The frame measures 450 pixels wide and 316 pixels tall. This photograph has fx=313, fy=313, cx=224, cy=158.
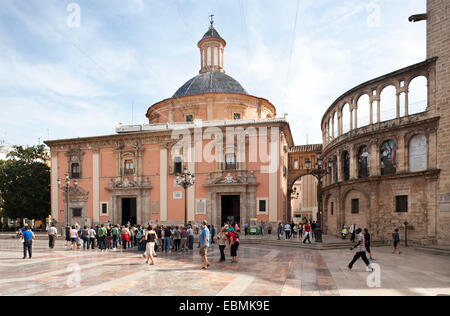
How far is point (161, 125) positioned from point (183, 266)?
21.3 meters

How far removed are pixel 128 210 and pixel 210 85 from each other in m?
15.8

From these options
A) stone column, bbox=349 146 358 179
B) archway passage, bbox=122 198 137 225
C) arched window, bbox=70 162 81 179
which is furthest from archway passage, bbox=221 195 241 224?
arched window, bbox=70 162 81 179

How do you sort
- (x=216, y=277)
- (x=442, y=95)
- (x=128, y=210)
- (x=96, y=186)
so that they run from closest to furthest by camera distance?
(x=216, y=277)
(x=442, y=95)
(x=128, y=210)
(x=96, y=186)

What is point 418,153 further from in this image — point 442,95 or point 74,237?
point 74,237

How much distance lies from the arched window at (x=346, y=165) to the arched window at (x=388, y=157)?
Answer: 340cm

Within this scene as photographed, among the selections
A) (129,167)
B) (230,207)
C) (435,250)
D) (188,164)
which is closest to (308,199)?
(230,207)

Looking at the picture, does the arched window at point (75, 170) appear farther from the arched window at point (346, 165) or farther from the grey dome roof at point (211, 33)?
the arched window at point (346, 165)

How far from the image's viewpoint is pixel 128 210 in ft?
105

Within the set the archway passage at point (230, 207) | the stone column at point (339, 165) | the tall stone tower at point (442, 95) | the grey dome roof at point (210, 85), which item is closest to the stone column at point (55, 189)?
the grey dome roof at point (210, 85)

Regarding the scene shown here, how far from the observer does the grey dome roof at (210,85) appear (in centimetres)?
3394

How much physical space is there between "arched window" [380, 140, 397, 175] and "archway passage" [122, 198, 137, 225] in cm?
2284

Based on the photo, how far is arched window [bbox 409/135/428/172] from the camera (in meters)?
20.2

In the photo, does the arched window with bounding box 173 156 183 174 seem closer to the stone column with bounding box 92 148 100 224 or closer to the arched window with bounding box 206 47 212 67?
the stone column with bounding box 92 148 100 224

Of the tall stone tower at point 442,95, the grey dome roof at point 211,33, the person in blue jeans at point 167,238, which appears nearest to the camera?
the person in blue jeans at point 167,238
